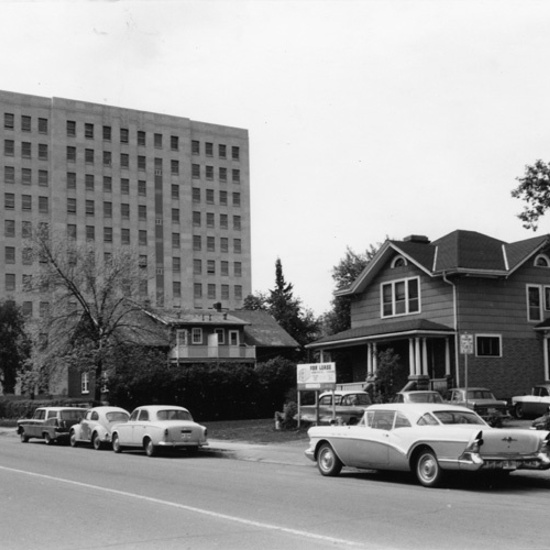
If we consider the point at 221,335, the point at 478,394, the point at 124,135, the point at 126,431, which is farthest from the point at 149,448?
the point at 124,135

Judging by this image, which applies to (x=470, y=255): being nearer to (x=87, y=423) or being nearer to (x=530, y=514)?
(x=87, y=423)

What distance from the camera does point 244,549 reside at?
9.02 m

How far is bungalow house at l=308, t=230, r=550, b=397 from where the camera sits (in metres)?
37.3

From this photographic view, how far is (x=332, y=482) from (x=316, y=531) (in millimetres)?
5873

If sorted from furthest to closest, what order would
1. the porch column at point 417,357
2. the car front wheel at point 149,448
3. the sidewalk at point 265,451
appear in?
the porch column at point 417,357 < the car front wheel at point 149,448 < the sidewalk at point 265,451

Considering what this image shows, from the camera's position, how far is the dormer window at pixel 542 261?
39.6 metres

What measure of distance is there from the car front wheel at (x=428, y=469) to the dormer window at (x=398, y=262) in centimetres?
2585

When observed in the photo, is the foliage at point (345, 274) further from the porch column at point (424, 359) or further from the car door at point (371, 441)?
the car door at point (371, 441)

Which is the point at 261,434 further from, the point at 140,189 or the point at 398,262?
the point at 140,189

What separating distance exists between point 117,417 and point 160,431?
4.63 meters

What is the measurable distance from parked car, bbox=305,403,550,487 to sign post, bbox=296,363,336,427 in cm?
1009

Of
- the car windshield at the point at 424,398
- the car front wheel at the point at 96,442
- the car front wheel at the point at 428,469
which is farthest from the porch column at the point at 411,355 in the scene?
the car front wheel at the point at 428,469

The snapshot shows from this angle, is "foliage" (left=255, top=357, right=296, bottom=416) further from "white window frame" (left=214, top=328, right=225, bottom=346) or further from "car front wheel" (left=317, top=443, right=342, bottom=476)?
"car front wheel" (left=317, top=443, right=342, bottom=476)

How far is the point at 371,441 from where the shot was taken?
1614 centimetres
